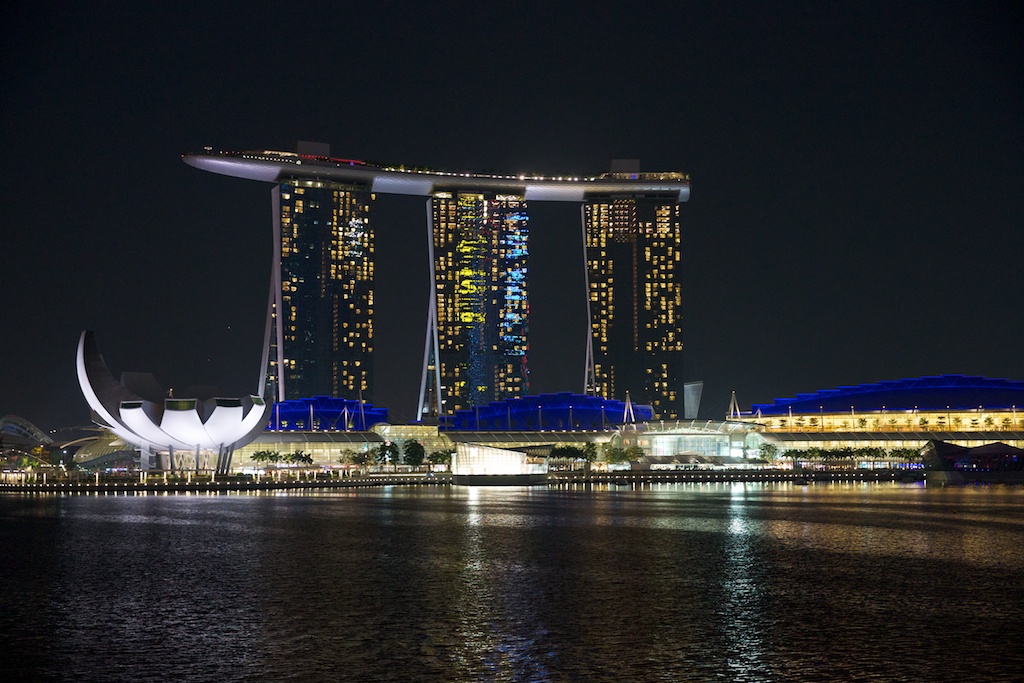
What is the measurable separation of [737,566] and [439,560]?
28.9ft

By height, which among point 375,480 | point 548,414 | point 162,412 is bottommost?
point 375,480

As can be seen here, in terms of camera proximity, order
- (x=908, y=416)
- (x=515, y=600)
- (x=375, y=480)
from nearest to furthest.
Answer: (x=515, y=600), (x=375, y=480), (x=908, y=416)

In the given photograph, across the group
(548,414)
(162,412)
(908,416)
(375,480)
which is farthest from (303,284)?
(908,416)

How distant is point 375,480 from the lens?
4414 inches

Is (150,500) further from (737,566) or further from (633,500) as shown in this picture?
(737,566)

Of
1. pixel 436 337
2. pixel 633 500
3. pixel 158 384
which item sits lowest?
pixel 633 500

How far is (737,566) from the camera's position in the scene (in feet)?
106

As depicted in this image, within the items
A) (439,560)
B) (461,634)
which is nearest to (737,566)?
(439,560)

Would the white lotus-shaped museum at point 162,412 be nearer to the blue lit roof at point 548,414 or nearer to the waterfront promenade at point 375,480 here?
the waterfront promenade at point 375,480

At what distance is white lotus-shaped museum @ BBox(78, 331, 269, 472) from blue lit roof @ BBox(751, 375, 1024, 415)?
9008 cm

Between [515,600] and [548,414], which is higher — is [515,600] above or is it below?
below

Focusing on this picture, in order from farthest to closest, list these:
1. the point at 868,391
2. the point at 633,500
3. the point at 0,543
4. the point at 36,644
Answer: the point at 868,391, the point at 633,500, the point at 0,543, the point at 36,644

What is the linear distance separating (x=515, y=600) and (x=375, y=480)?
8763 centimetres

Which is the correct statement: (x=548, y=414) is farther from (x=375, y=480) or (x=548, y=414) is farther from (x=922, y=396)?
(x=375, y=480)
